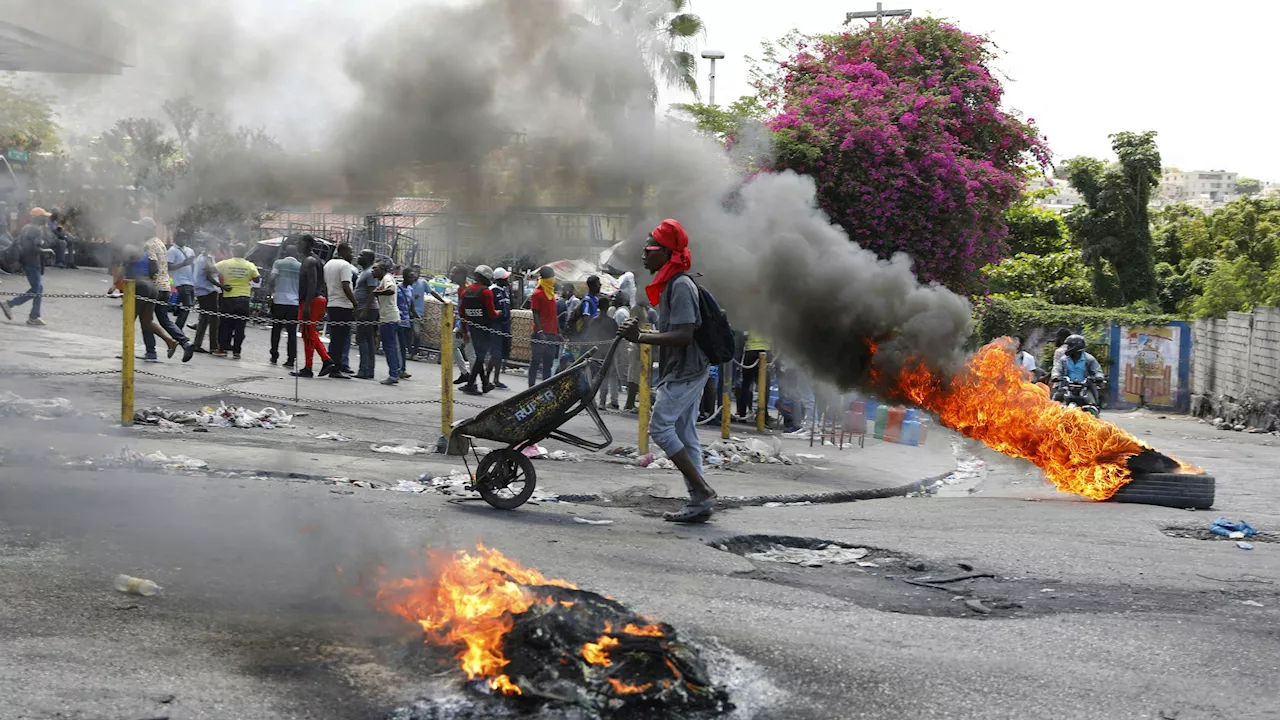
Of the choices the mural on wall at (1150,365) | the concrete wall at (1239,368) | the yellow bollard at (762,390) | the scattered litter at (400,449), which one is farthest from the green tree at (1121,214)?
the scattered litter at (400,449)

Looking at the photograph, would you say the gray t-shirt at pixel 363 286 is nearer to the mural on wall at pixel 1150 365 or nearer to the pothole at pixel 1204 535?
the pothole at pixel 1204 535

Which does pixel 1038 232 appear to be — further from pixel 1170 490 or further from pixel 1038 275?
pixel 1170 490

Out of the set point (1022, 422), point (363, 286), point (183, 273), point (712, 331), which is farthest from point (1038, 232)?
point (712, 331)

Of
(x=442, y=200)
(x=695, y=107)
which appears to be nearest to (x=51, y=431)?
(x=442, y=200)

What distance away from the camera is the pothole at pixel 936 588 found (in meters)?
5.54

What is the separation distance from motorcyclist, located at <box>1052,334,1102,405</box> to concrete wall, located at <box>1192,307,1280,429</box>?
782cm

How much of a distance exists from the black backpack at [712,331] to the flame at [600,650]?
3622mm

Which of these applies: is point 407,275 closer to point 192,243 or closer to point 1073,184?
point 192,243

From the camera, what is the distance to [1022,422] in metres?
9.29

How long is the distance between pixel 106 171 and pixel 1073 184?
30703mm

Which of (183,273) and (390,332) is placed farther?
(390,332)

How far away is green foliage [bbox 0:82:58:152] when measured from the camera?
23.2 feet

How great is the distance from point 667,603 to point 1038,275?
39.3 meters

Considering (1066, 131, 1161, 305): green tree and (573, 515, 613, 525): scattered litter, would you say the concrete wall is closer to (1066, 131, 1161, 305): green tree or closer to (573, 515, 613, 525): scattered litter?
(1066, 131, 1161, 305): green tree
